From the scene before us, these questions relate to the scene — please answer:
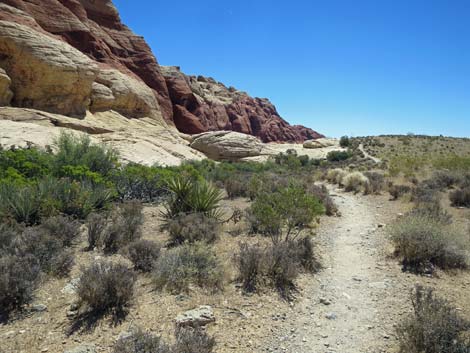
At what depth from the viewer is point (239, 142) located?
32125mm

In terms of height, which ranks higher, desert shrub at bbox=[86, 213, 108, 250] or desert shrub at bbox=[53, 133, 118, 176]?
desert shrub at bbox=[53, 133, 118, 176]

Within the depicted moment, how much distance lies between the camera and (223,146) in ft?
102

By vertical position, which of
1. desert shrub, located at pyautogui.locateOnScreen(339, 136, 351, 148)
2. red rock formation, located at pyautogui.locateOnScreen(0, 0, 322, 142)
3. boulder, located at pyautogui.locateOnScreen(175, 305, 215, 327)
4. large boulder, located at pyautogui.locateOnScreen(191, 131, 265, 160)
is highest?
red rock formation, located at pyautogui.locateOnScreen(0, 0, 322, 142)

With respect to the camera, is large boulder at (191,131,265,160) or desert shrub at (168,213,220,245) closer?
desert shrub at (168,213,220,245)

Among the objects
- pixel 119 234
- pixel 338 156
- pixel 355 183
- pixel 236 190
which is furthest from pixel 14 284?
pixel 338 156

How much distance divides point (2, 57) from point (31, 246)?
22634mm

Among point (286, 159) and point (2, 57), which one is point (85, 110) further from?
point (286, 159)

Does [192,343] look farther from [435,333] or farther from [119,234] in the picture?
[119,234]

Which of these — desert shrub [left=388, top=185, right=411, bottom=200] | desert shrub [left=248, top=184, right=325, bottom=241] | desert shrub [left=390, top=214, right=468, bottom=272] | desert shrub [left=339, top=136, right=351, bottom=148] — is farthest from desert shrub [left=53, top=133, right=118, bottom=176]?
desert shrub [left=339, top=136, right=351, bottom=148]

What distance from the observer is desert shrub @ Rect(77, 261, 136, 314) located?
3828 millimetres

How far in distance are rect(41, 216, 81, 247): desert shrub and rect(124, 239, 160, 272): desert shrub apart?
1492mm

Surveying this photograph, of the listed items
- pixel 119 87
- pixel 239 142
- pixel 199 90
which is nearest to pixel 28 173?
pixel 119 87

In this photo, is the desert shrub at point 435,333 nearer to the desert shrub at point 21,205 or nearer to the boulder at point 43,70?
the desert shrub at point 21,205

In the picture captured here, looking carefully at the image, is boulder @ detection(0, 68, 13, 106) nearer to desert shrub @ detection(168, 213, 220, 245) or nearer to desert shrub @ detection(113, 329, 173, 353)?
desert shrub @ detection(168, 213, 220, 245)
